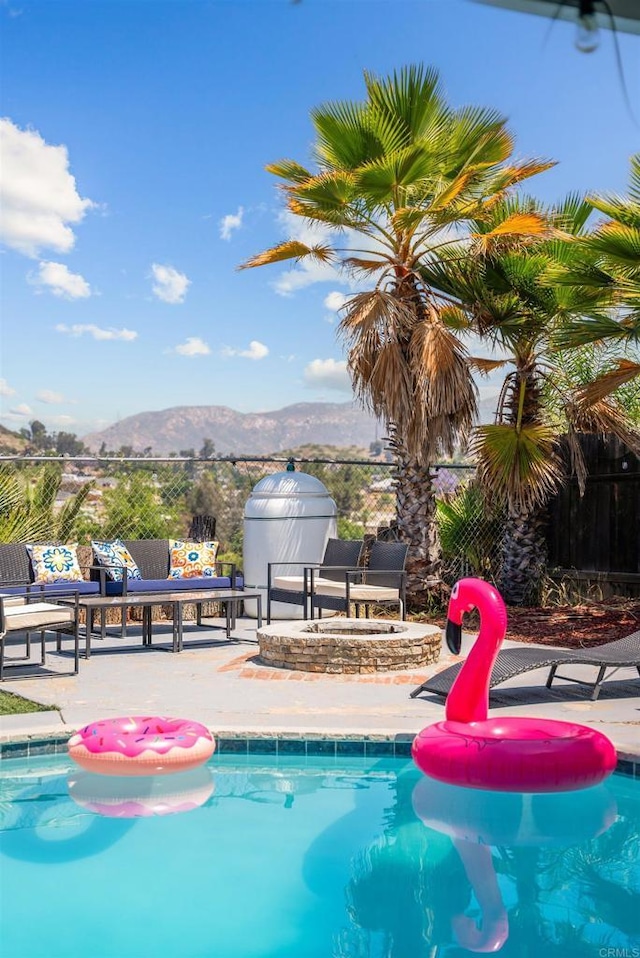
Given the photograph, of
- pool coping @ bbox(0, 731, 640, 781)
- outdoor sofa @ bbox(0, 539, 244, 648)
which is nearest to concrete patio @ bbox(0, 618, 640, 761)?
pool coping @ bbox(0, 731, 640, 781)

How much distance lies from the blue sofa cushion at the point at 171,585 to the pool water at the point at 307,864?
417 centimetres

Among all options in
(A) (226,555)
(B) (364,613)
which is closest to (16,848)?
(B) (364,613)

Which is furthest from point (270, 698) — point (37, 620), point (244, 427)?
point (244, 427)

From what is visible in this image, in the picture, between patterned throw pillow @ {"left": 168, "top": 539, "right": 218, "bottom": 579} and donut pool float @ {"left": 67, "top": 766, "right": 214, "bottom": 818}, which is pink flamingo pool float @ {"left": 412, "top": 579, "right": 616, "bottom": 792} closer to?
donut pool float @ {"left": 67, "top": 766, "right": 214, "bottom": 818}

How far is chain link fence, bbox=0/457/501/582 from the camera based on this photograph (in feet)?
33.7

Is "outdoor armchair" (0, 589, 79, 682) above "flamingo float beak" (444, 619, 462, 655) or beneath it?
beneath

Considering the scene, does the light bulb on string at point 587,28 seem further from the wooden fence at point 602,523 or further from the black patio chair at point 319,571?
the wooden fence at point 602,523

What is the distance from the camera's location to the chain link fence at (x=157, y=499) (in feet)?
A: 33.7

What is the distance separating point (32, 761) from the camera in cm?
486

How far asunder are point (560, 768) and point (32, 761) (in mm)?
2680

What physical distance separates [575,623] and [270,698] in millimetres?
4717

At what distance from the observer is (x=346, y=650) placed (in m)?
6.98

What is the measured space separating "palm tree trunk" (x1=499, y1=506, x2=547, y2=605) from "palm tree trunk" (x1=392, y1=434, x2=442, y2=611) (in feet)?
3.73

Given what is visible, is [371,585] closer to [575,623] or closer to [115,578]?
[575,623]
